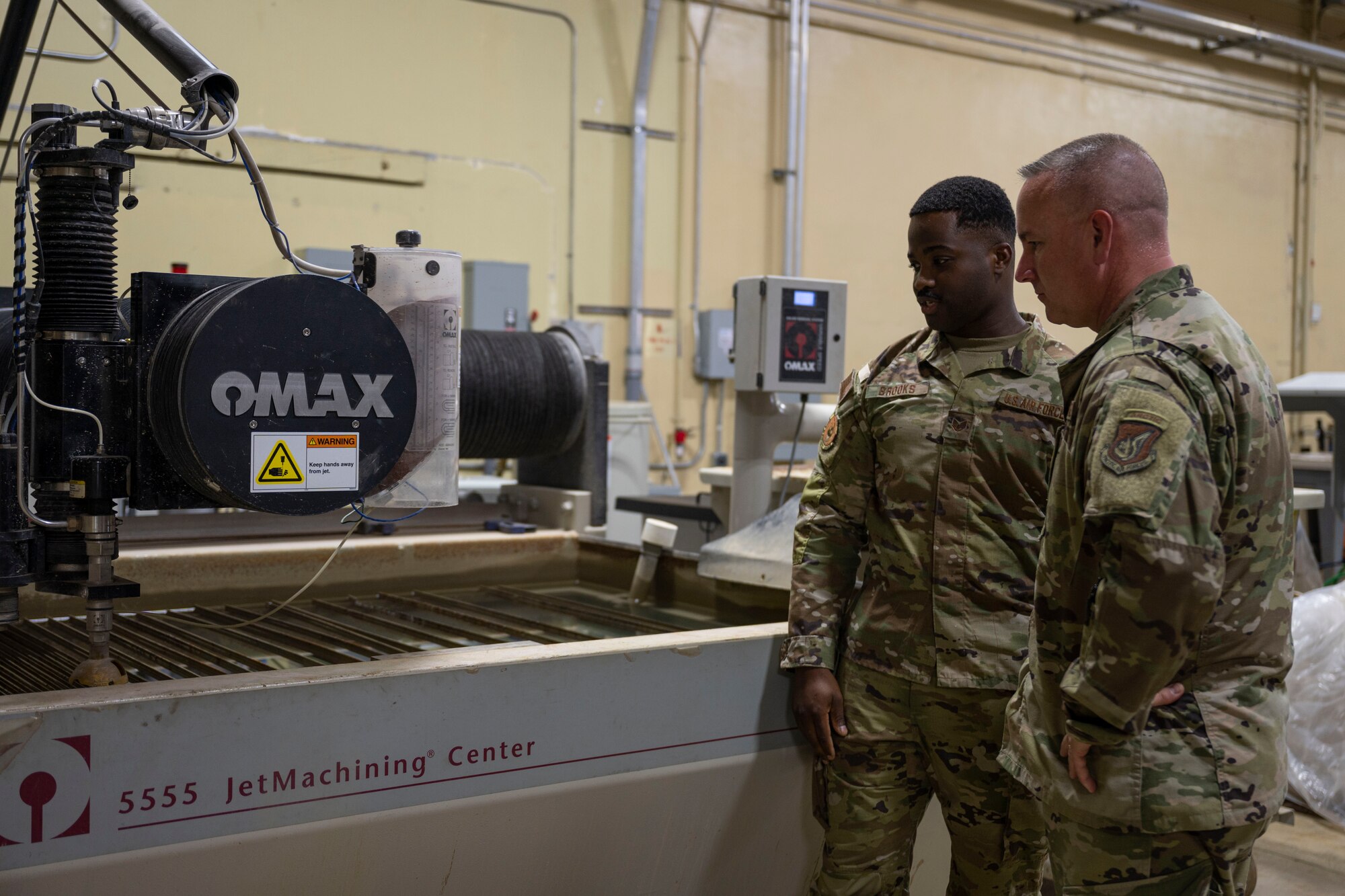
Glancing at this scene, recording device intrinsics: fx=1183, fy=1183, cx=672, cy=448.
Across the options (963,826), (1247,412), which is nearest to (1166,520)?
(1247,412)

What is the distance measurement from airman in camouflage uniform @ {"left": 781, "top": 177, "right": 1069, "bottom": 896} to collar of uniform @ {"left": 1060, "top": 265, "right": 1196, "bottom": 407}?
11.8 inches

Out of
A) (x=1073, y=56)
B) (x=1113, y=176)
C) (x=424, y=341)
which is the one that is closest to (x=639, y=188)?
(x=1073, y=56)

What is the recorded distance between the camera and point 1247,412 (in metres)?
1.21

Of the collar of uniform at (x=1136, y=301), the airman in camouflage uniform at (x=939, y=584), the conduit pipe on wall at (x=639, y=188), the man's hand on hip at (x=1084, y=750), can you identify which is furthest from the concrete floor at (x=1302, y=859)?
the conduit pipe on wall at (x=639, y=188)

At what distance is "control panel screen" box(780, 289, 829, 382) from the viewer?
8.56 feet

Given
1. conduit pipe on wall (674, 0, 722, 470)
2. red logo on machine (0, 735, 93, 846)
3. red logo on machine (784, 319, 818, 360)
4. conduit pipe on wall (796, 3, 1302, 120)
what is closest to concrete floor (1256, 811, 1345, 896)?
red logo on machine (784, 319, 818, 360)

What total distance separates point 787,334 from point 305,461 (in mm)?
1493

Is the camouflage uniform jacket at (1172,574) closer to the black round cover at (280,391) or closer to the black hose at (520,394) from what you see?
the black round cover at (280,391)

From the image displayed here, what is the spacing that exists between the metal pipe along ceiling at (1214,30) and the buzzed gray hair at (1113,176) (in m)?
5.53

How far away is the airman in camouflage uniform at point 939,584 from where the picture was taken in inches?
62.8

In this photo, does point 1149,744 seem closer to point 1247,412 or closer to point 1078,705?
point 1078,705

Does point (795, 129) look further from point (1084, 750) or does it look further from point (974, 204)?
point (1084, 750)

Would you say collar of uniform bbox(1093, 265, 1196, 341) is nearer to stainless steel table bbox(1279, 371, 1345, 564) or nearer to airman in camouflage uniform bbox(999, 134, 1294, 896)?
A: airman in camouflage uniform bbox(999, 134, 1294, 896)

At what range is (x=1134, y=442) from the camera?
1163 mm
